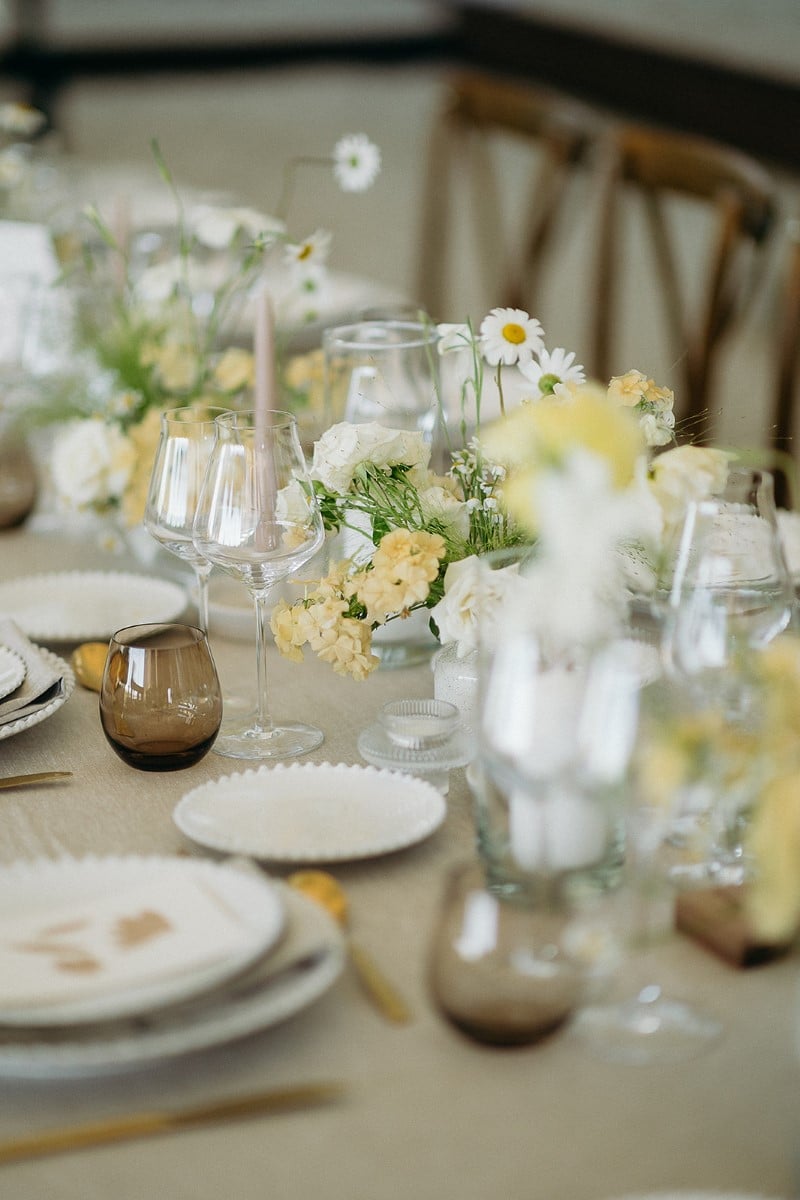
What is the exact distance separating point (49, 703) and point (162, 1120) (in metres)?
0.50

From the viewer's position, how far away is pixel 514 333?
1.11m

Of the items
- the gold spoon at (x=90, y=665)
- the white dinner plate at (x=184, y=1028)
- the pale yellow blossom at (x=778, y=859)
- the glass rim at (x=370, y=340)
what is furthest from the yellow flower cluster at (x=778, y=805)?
the glass rim at (x=370, y=340)

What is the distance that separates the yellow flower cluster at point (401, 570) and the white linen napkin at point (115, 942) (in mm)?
280

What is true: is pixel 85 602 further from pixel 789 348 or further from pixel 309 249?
pixel 789 348

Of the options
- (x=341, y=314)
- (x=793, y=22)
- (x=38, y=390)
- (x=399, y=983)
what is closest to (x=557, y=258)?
(x=793, y=22)

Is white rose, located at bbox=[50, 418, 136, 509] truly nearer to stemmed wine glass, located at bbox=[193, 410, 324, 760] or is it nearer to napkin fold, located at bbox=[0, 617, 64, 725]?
napkin fold, located at bbox=[0, 617, 64, 725]

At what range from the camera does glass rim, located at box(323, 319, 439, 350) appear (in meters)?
1.54

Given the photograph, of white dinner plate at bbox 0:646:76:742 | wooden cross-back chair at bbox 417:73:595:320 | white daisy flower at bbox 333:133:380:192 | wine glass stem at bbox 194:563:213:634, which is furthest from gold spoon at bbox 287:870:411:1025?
wooden cross-back chair at bbox 417:73:595:320

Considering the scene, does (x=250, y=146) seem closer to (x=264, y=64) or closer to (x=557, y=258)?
(x=264, y=64)

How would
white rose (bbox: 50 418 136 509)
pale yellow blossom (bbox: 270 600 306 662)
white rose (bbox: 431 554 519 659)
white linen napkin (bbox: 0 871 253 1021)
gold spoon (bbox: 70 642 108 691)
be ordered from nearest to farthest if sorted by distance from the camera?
white linen napkin (bbox: 0 871 253 1021), white rose (bbox: 431 554 519 659), pale yellow blossom (bbox: 270 600 306 662), gold spoon (bbox: 70 642 108 691), white rose (bbox: 50 418 136 509)

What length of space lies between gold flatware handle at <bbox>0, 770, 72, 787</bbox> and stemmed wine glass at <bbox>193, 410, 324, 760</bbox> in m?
0.12

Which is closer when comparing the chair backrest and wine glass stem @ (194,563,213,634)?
wine glass stem @ (194,563,213,634)

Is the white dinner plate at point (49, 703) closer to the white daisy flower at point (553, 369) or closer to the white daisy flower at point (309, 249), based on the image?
the white daisy flower at point (553, 369)

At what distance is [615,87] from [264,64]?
3.10 m
